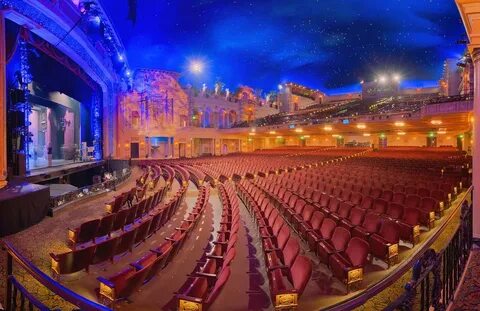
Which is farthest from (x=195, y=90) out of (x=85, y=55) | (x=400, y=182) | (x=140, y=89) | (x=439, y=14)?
(x=400, y=182)

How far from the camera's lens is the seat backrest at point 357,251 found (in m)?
3.17

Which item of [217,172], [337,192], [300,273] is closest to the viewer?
[300,273]

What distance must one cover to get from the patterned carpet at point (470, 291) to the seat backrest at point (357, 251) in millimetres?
859

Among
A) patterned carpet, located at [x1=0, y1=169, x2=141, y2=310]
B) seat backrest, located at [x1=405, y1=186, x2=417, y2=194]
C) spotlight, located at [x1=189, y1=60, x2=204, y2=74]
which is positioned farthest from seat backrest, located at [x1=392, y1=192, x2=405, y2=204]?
spotlight, located at [x1=189, y1=60, x2=204, y2=74]

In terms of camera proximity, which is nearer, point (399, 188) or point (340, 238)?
point (340, 238)

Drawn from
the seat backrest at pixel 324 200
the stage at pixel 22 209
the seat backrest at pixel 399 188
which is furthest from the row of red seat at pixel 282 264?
the stage at pixel 22 209

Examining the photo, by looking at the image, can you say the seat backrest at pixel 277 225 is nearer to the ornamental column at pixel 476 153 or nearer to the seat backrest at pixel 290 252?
the seat backrest at pixel 290 252

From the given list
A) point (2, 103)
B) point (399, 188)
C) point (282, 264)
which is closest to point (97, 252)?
point (282, 264)

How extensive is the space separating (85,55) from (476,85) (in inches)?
546

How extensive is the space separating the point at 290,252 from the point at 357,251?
745mm

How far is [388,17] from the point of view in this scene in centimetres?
2211

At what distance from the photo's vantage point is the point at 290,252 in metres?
3.29

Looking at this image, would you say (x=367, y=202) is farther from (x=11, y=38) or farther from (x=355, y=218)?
(x=11, y=38)

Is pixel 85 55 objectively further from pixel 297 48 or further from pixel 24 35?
pixel 297 48
